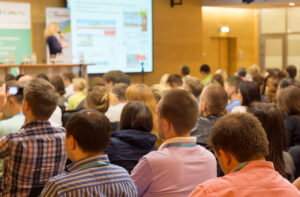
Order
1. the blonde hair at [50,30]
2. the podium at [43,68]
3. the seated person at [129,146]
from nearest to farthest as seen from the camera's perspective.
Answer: the seated person at [129,146]
the podium at [43,68]
the blonde hair at [50,30]

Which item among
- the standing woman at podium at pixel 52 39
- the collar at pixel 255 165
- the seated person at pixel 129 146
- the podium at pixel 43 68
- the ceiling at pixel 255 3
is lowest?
the seated person at pixel 129 146

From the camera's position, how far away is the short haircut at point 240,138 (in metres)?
1.63

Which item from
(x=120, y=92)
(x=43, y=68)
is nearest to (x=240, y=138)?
(x=120, y=92)

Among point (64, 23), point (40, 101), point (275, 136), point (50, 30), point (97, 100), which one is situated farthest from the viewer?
point (64, 23)

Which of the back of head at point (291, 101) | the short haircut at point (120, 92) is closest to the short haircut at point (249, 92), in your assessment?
the back of head at point (291, 101)

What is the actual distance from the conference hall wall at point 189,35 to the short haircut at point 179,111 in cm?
805

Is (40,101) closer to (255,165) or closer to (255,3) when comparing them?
(255,165)

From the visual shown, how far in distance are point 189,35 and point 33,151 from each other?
1163 centimetres

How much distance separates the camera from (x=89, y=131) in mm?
1959

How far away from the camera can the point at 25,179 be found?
254cm

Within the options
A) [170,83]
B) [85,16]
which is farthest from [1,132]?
[85,16]

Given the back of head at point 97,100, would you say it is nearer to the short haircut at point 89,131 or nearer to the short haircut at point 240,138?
the short haircut at point 89,131

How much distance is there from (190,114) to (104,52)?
8.79m

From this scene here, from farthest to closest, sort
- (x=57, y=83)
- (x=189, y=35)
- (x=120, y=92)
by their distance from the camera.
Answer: (x=189, y=35)
(x=57, y=83)
(x=120, y=92)
